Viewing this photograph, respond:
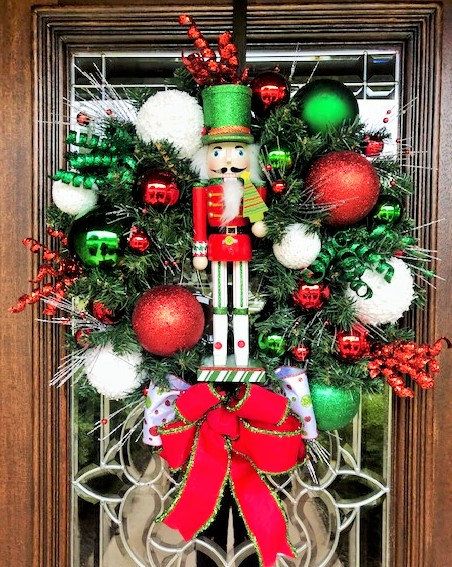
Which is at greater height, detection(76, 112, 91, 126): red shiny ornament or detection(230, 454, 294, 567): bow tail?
detection(76, 112, 91, 126): red shiny ornament

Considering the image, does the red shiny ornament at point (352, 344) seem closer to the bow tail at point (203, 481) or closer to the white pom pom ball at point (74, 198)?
the bow tail at point (203, 481)

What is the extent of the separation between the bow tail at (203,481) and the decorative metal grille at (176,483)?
0.20 m

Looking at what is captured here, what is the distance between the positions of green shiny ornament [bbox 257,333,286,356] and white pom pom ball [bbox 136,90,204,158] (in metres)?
0.29

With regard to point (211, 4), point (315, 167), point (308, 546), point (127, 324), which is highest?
point (211, 4)

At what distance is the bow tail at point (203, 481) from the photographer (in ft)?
2.56

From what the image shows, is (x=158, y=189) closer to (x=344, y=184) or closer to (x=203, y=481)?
(x=344, y=184)

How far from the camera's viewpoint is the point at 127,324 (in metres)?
0.79

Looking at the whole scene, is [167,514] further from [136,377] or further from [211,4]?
[211,4]

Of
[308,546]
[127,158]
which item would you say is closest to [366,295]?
[127,158]

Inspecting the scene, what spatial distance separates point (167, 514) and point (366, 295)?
0.43 m

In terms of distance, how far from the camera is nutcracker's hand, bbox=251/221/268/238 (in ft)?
2.46

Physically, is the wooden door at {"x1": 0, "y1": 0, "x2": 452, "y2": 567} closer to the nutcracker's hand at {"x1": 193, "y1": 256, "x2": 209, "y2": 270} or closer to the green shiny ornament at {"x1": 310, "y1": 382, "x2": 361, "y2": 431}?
the green shiny ornament at {"x1": 310, "y1": 382, "x2": 361, "y2": 431}

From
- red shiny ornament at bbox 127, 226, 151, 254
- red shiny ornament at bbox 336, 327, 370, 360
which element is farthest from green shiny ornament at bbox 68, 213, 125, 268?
red shiny ornament at bbox 336, 327, 370, 360

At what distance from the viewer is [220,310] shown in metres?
0.78
